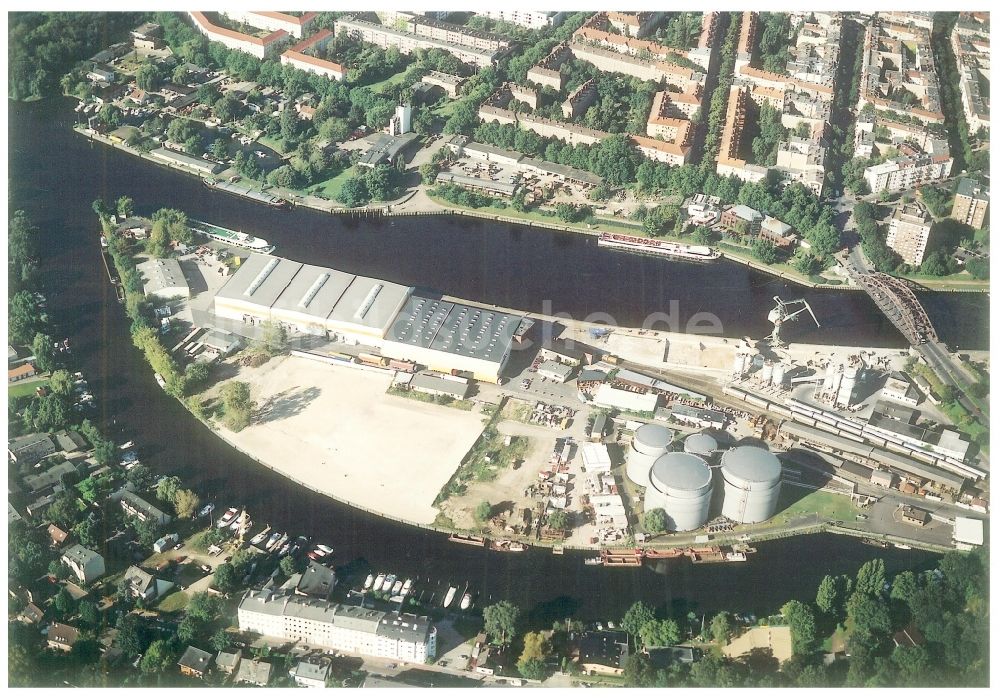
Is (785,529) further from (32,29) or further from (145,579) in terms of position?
(32,29)

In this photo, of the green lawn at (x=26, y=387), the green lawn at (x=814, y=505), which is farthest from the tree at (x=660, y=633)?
the green lawn at (x=26, y=387)

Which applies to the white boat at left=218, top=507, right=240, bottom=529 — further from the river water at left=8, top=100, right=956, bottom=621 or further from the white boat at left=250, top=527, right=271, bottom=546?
the white boat at left=250, top=527, right=271, bottom=546

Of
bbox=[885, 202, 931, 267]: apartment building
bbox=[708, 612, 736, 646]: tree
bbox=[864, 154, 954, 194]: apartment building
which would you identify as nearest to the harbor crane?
bbox=[885, 202, 931, 267]: apartment building

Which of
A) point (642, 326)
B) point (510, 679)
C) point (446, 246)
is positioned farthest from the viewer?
point (446, 246)

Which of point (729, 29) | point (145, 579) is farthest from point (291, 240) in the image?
point (729, 29)

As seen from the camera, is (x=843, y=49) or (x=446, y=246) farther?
(x=843, y=49)

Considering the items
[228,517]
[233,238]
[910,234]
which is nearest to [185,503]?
[228,517]

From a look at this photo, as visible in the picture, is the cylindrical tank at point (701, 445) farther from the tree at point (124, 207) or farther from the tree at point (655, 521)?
the tree at point (124, 207)
